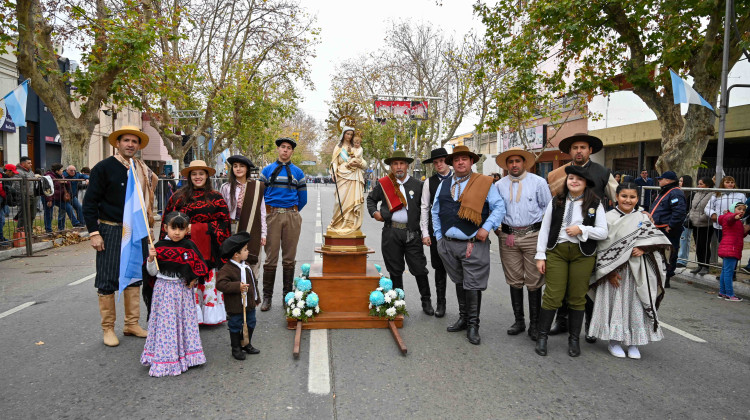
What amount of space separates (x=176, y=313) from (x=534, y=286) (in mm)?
3362

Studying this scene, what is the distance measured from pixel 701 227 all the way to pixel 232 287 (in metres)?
8.34

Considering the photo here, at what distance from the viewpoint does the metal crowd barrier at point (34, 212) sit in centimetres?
1056

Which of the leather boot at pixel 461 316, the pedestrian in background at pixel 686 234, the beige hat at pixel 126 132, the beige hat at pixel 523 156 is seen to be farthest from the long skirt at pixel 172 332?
the pedestrian in background at pixel 686 234

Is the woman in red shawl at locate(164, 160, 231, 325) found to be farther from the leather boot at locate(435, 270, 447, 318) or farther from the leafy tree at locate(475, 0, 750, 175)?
the leafy tree at locate(475, 0, 750, 175)

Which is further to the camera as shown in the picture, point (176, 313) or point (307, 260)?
point (307, 260)

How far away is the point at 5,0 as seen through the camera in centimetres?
1082

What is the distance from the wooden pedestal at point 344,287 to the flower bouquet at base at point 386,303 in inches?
2.9

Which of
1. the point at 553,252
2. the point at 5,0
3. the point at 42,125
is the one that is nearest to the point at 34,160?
the point at 42,125

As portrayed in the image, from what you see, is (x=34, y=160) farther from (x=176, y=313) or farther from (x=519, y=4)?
(x=176, y=313)

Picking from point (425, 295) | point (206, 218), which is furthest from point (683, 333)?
point (206, 218)

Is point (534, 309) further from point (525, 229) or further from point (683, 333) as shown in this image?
point (683, 333)

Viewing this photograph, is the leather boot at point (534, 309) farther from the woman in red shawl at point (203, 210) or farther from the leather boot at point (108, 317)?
the leather boot at point (108, 317)

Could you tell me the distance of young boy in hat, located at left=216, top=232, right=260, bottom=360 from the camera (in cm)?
438

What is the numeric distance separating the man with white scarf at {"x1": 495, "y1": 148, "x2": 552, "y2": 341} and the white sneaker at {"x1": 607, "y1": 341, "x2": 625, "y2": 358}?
0.69 meters
